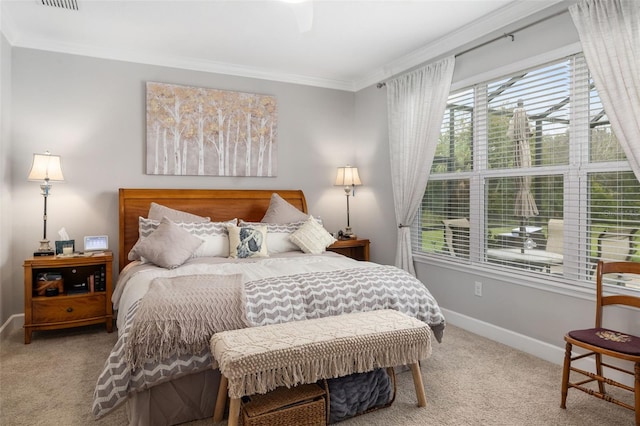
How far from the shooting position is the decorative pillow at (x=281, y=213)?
14.1 feet

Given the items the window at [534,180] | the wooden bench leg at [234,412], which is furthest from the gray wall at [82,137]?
the wooden bench leg at [234,412]

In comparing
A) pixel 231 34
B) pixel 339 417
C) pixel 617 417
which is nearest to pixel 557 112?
pixel 617 417

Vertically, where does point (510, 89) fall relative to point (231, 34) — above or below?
below

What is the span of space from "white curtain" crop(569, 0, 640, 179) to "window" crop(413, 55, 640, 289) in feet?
0.54

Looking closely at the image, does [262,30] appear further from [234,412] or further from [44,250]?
[234,412]

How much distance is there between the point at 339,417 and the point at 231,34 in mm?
3336

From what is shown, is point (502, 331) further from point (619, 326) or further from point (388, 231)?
point (388, 231)

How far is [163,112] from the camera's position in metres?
4.24

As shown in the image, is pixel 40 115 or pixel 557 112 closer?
pixel 557 112

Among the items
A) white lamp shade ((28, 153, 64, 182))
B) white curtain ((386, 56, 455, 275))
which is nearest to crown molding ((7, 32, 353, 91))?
white curtain ((386, 56, 455, 275))

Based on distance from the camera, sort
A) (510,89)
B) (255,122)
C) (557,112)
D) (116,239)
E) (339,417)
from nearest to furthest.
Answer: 1. (339,417)
2. (557,112)
3. (510,89)
4. (116,239)
5. (255,122)

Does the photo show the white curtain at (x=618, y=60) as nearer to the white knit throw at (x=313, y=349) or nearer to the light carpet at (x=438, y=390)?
the light carpet at (x=438, y=390)

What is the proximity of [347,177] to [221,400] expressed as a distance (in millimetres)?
3310

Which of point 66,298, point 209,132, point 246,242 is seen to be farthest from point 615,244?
point 66,298
